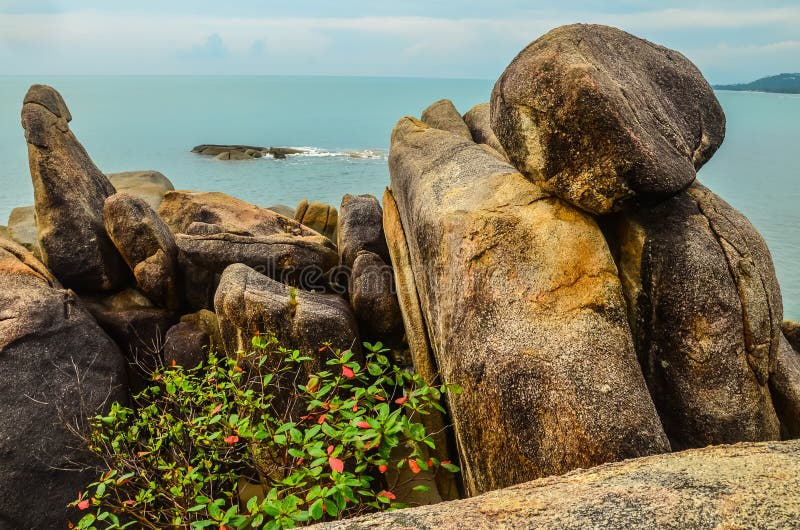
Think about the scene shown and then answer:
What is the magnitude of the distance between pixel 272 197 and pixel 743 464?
137ft

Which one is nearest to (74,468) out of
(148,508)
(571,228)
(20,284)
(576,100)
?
(148,508)

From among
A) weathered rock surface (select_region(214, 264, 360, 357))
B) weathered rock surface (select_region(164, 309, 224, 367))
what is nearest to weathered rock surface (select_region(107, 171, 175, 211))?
weathered rock surface (select_region(164, 309, 224, 367))

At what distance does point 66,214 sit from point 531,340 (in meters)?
11.1

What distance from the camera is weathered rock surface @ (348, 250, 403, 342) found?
1177 centimetres

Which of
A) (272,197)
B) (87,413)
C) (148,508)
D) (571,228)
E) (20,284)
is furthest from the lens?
(272,197)

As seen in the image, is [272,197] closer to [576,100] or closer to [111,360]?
[111,360]

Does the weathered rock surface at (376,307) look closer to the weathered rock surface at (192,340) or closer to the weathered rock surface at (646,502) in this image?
the weathered rock surface at (192,340)

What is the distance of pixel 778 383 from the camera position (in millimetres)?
7594

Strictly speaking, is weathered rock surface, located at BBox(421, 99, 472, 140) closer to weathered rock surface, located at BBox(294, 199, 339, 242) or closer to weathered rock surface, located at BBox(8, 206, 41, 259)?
weathered rock surface, located at BBox(294, 199, 339, 242)

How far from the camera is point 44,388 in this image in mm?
10172

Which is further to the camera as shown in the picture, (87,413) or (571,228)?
(87,413)

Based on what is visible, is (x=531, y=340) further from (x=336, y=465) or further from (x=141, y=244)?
(x=141, y=244)

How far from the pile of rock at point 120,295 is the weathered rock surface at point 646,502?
636 cm

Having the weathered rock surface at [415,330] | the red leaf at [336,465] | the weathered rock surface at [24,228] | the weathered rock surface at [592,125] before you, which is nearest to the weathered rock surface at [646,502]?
the red leaf at [336,465]
